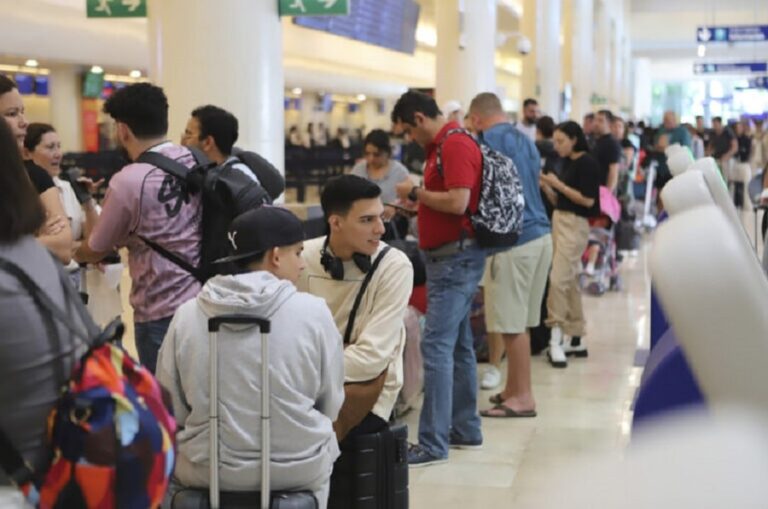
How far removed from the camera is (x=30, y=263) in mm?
2299

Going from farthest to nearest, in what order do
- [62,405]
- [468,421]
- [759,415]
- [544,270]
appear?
[544,270] < [468,421] < [62,405] < [759,415]

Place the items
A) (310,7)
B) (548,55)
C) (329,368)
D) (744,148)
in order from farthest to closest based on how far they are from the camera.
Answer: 1. (744,148)
2. (548,55)
3. (310,7)
4. (329,368)

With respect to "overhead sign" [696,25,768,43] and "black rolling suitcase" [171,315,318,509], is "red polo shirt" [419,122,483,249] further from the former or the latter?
"overhead sign" [696,25,768,43]

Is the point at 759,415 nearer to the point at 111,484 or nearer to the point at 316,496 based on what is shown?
the point at 111,484

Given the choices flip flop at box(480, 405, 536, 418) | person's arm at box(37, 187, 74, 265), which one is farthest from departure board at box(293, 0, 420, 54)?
person's arm at box(37, 187, 74, 265)

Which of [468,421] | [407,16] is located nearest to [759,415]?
[468,421]

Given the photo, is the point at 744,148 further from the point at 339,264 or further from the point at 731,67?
the point at 339,264

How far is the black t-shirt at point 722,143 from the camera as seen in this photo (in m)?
23.9

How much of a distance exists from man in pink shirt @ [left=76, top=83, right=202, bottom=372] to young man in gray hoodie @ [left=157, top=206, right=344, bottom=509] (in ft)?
2.18

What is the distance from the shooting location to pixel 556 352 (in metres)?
8.94

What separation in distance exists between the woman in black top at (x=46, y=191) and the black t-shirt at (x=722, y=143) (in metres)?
21.0

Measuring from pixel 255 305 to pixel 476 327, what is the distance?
17.3 ft

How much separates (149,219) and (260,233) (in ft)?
2.21

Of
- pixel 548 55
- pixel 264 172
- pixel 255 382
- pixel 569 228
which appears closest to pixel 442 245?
pixel 264 172
